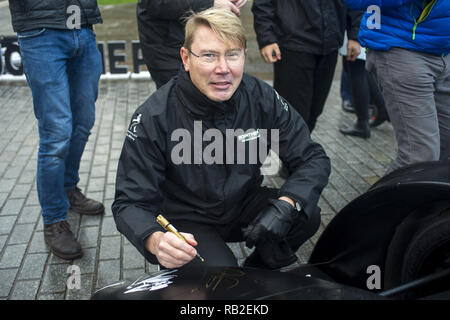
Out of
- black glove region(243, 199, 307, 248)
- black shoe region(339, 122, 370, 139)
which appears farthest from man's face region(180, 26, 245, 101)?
black shoe region(339, 122, 370, 139)

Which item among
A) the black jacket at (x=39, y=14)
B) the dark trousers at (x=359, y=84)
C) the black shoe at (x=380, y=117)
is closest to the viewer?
the black jacket at (x=39, y=14)

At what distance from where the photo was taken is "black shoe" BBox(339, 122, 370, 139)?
4.82 m

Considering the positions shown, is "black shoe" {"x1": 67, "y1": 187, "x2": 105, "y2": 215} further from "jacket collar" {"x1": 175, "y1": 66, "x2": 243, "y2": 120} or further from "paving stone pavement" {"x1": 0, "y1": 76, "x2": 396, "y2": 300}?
"jacket collar" {"x1": 175, "y1": 66, "x2": 243, "y2": 120}

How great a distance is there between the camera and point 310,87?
346 cm

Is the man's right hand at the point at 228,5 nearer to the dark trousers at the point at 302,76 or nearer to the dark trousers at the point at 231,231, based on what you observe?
the dark trousers at the point at 302,76

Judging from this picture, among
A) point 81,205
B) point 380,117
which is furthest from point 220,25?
point 380,117

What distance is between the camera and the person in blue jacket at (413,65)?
2.31 m

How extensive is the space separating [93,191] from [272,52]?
71.1 inches

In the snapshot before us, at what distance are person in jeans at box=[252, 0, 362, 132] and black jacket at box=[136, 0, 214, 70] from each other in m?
0.79

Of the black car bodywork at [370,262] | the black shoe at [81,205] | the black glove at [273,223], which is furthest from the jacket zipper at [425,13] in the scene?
the black shoe at [81,205]

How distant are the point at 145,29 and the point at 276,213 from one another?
1700mm

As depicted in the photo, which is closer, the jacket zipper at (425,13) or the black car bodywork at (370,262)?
the black car bodywork at (370,262)

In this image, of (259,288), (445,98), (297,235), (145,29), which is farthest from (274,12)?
(259,288)
